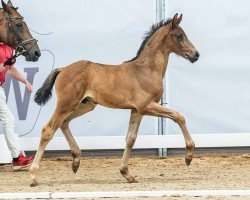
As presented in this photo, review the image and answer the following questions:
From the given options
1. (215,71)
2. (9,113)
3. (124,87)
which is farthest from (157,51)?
(9,113)

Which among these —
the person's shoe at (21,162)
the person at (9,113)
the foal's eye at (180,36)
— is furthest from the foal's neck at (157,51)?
the person's shoe at (21,162)

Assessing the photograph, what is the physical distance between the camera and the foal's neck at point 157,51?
982 cm

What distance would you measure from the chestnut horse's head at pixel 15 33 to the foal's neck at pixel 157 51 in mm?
1402

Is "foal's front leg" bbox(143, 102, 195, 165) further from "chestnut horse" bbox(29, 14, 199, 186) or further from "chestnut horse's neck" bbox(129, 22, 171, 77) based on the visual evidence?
"chestnut horse's neck" bbox(129, 22, 171, 77)

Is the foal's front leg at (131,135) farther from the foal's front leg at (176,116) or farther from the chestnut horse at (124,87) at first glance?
the foal's front leg at (176,116)

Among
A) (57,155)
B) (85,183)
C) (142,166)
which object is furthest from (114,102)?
(57,155)

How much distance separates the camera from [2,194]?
809cm

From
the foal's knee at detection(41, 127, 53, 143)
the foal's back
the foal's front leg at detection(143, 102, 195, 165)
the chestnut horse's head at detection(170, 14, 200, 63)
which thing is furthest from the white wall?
the foal's knee at detection(41, 127, 53, 143)

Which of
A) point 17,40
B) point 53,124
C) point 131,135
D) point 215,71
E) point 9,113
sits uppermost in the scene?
point 17,40

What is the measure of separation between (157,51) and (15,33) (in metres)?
1.91

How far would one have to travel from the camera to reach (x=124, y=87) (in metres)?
Result: 9.64

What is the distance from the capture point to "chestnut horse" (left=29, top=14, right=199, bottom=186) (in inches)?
372

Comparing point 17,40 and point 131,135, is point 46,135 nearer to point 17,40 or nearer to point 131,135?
point 131,135

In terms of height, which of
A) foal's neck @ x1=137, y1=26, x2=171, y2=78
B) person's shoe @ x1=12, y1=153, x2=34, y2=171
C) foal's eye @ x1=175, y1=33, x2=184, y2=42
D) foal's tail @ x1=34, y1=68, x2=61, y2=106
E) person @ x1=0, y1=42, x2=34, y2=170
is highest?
foal's eye @ x1=175, y1=33, x2=184, y2=42
